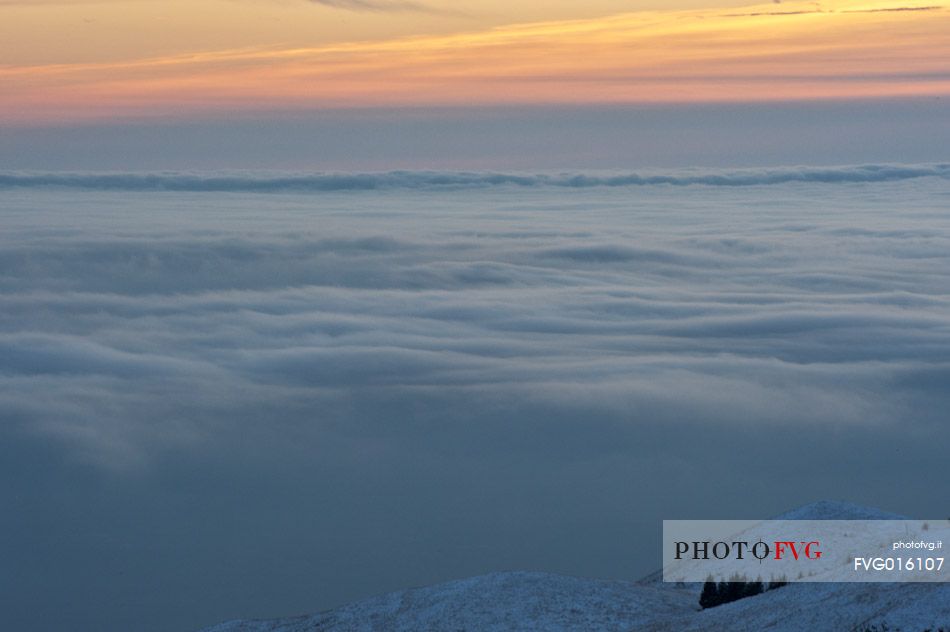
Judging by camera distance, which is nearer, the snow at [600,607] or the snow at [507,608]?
the snow at [600,607]

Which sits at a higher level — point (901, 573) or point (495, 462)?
point (901, 573)

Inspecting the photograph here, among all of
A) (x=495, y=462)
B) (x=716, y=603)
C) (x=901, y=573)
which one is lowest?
(x=495, y=462)

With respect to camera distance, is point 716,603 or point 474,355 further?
point 474,355

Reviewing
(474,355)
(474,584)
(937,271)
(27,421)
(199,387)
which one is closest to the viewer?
(474,584)

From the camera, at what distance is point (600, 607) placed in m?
21.0

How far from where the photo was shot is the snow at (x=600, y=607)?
54.9 feet

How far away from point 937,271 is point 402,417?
303 feet

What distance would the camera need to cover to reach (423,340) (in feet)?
440

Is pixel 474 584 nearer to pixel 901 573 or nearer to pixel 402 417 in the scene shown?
pixel 901 573

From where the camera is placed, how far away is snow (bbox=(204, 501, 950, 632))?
16.7 m

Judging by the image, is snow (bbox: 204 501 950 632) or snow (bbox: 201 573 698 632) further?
snow (bbox: 201 573 698 632)

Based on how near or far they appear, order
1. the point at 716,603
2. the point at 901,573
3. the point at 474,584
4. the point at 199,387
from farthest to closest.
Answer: the point at 199,387
the point at 474,584
the point at 716,603
the point at 901,573

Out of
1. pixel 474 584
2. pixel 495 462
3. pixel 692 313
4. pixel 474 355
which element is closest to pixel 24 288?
pixel 474 355

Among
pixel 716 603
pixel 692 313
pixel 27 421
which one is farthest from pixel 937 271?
pixel 716 603
